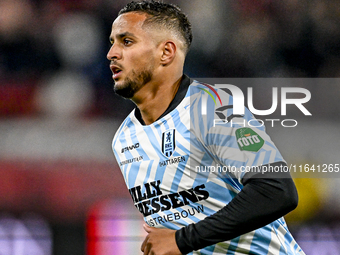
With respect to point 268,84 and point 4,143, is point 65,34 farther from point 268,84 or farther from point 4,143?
point 268,84

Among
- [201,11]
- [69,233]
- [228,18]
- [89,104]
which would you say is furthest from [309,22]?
[69,233]

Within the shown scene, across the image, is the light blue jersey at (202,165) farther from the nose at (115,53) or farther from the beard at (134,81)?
the nose at (115,53)

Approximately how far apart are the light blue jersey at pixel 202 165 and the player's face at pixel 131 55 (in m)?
0.24

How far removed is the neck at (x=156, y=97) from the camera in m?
2.05

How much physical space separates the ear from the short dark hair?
103 millimetres

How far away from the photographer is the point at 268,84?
531cm

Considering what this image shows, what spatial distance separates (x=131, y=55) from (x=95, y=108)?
3356 mm

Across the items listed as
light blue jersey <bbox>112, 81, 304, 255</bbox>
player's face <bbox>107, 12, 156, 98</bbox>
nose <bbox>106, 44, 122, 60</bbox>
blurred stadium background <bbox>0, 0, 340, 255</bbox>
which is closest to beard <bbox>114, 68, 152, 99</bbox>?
player's face <bbox>107, 12, 156, 98</bbox>

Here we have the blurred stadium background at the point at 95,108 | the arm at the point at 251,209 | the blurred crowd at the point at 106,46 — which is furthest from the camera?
the blurred crowd at the point at 106,46

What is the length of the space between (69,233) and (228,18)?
3499 mm

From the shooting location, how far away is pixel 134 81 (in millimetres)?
2047

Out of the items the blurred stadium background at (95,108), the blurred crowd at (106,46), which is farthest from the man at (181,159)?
the blurred crowd at (106,46)

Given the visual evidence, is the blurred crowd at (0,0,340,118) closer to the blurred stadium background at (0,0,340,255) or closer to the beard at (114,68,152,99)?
the blurred stadium background at (0,0,340,255)

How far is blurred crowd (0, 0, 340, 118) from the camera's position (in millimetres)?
5293
